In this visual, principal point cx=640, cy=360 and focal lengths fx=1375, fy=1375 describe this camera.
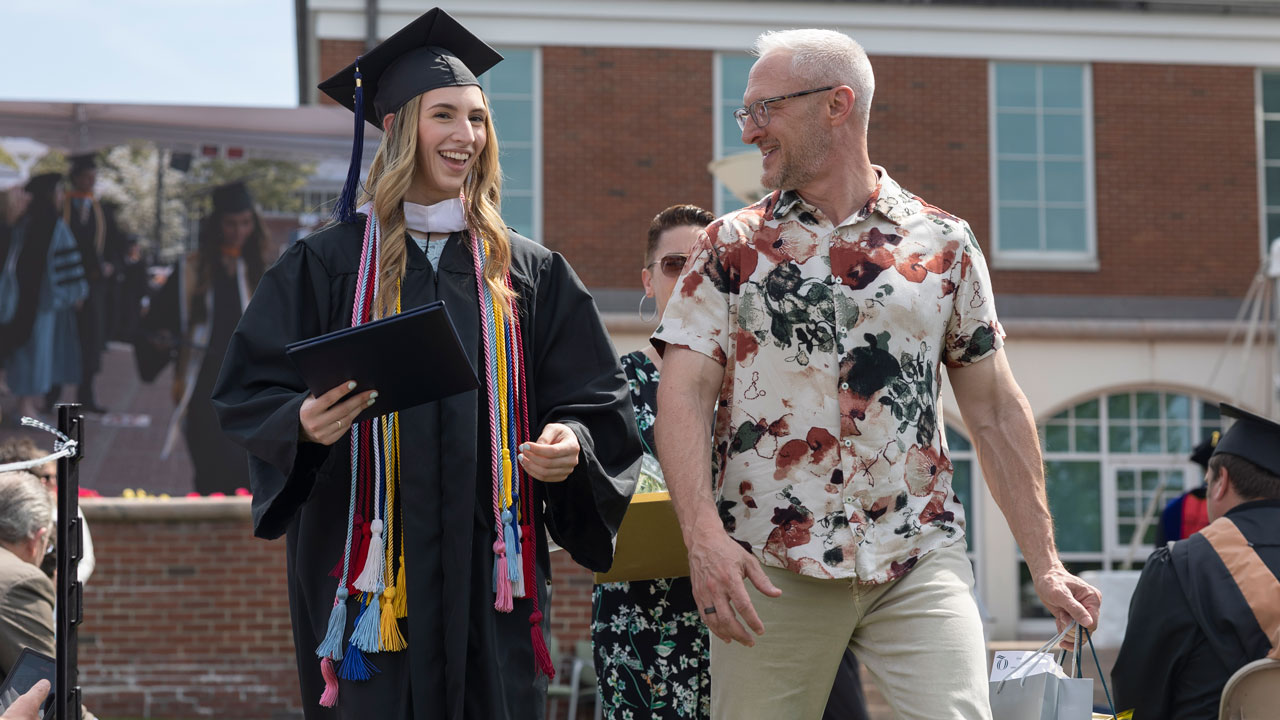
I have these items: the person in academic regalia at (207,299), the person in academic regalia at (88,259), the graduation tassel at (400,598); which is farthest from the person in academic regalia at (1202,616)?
the person in academic regalia at (88,259)

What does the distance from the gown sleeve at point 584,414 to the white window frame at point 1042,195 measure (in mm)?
13050

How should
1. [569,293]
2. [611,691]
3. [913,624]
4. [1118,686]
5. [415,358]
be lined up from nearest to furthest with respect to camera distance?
[415,358] → [913,624] → [569,293] → [611,691] → [1118,686]

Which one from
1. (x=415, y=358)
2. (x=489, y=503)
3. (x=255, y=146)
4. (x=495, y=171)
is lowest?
(x=489, y=503)

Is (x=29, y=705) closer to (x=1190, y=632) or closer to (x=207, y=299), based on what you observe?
(x=1190, y=632)

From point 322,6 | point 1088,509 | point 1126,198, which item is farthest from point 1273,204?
point 322,6

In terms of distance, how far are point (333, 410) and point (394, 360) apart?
16cm

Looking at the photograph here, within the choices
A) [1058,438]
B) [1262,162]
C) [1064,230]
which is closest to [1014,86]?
[1064,230]

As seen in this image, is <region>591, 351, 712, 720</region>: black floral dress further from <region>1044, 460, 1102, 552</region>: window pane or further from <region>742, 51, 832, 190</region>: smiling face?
<region>1044, 460, 1102, 552</region>: window pane

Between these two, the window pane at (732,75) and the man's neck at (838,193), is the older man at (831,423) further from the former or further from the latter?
the window pane at (732,75)

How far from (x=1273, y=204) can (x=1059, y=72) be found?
2.94 m

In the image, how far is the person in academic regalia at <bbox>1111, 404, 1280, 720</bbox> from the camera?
3816mm

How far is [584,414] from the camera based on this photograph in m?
2.86

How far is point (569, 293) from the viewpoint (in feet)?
9.93

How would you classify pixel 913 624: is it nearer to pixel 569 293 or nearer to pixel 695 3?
pixel 569 293
